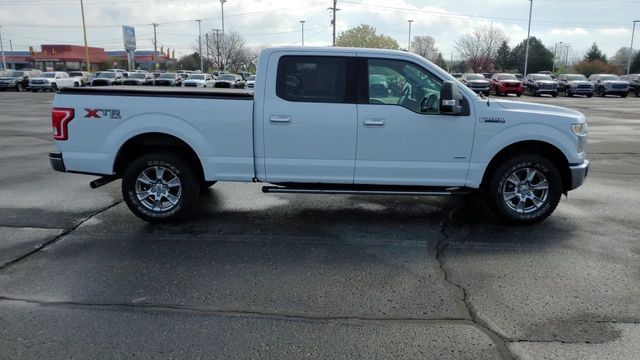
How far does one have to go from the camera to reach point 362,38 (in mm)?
72438

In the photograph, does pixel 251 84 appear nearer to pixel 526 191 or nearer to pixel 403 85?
pixel 403 85

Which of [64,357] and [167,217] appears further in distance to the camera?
[167,217]

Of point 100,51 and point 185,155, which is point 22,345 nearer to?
point 185,155

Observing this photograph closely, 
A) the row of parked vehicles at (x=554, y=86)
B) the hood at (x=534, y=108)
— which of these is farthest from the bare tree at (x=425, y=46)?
the hood at (x=534, y=108)

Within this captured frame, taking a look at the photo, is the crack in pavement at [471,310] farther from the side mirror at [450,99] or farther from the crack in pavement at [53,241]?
the crack in pavement at [53,241]

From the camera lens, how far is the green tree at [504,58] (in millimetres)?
86750

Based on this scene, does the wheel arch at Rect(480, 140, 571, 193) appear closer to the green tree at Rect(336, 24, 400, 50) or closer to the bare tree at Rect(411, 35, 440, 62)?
the green tree at Rect(336, 24, 400, 50)

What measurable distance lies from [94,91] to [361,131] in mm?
3049

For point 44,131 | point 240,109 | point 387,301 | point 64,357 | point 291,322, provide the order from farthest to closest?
1. point 44,131
2. point 240,109
3. point 387,301
4. point 291,322
5. point 64,357

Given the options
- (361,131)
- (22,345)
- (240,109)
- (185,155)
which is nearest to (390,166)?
(361,131)

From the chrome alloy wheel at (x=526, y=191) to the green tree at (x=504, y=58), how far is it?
8762 cm

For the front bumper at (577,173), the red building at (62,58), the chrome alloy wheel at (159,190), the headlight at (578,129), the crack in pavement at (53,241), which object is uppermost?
the red building at (62,58)

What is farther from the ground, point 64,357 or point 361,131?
point 361,131

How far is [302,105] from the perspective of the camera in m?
5.72
